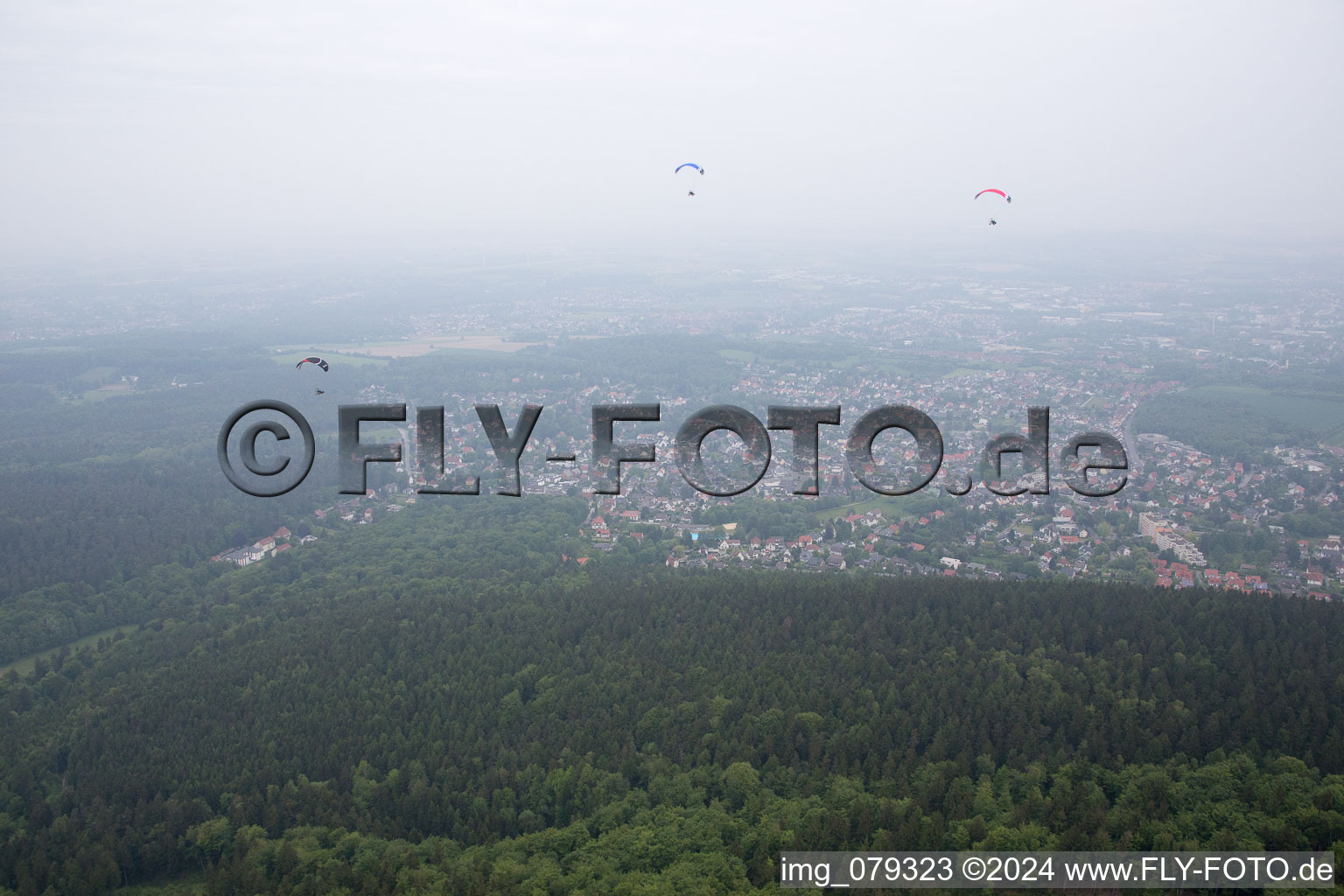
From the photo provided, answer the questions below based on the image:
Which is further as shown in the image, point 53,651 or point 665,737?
point 53,651

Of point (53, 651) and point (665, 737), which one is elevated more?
point (665, 737)

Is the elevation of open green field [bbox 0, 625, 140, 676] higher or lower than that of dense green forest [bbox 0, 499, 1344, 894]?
lower

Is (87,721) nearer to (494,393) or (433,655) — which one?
→ (433,655)

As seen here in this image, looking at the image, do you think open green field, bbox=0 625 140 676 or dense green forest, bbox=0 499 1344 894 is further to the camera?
open green field, bbox=0 625 140 676

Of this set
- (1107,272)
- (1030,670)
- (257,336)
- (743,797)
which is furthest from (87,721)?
(1107,272)

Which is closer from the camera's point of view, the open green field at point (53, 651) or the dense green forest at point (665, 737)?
the dense green forest at point (665, 737)
